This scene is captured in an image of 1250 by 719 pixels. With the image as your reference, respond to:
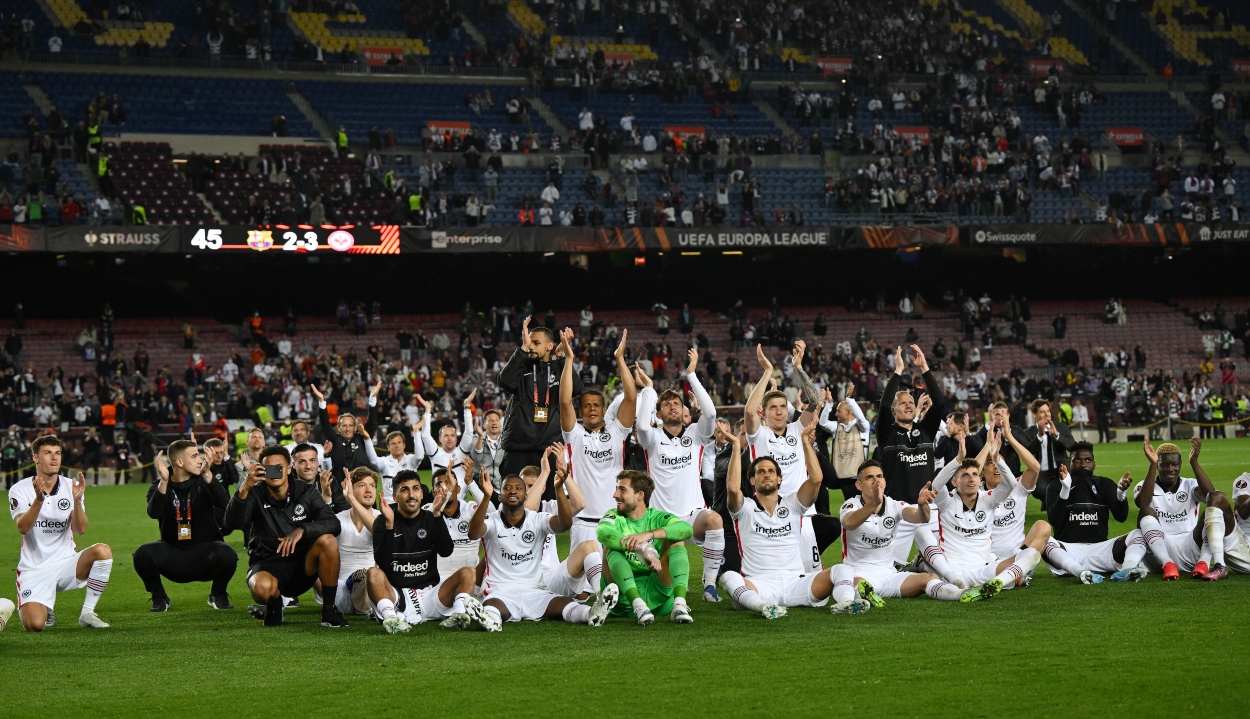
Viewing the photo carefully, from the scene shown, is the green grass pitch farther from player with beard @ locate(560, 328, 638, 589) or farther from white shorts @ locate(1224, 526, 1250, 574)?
player with beard @ locate(560, 328, 638, 589)

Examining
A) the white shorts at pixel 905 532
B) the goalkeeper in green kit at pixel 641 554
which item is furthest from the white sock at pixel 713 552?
the white shorts at pixel 905 532

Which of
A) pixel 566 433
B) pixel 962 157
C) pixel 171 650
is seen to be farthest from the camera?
pixel 962 157

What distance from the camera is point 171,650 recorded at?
9602 millimetres

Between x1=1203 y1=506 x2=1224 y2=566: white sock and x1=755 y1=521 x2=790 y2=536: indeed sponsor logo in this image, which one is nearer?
x1=755 y1=521 x2=790 y2=536: indeed sponsor logo

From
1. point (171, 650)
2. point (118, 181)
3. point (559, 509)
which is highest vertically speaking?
point (118, 181)

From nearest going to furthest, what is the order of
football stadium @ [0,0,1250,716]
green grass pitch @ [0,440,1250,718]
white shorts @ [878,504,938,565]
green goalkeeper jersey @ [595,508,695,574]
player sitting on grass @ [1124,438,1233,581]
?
green grass pitch @ [0,440,1250,718] → football stadium @ [0,0,1250,716] → green goalkeeper jersey @ [595,508,695,574] → white shorts @ [878,504,938,565] → player sitting on grass @ [1124,438,1233,581]

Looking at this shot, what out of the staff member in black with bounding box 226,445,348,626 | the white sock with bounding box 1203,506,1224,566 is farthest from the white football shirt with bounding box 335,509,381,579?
the white sock with bounding box 1203,506,1224,566

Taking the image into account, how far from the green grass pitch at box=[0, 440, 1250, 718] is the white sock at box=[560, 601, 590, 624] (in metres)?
0.11

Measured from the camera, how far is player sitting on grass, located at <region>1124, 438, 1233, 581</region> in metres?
11.8

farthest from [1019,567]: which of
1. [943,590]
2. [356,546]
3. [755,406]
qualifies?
[356,546]

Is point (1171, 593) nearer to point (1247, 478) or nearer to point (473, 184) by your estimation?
point (1247, 478)

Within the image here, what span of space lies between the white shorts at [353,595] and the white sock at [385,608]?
0.68m

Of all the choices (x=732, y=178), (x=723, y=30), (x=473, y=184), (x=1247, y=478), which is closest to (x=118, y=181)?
(x=473, y=184)

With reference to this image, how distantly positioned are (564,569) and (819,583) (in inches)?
80.7
